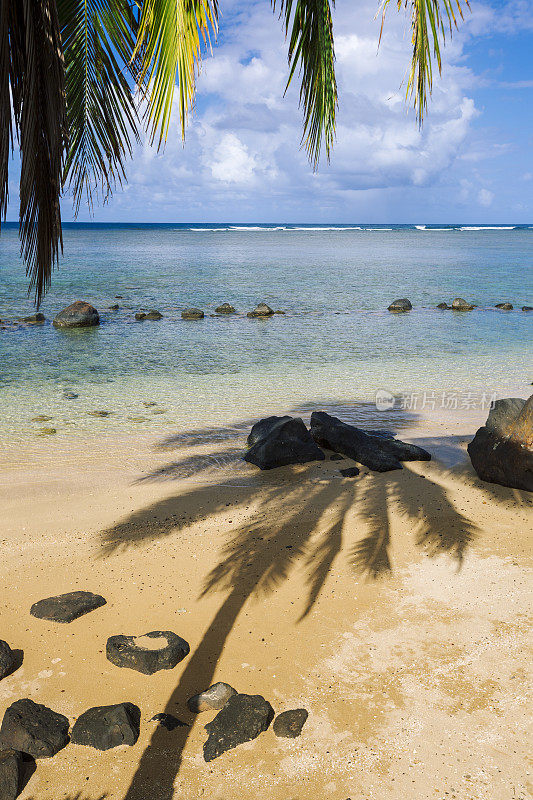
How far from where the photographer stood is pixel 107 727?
11.7 feet

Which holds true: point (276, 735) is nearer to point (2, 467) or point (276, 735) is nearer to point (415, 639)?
point (415, 639)

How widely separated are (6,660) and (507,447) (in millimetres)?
5172

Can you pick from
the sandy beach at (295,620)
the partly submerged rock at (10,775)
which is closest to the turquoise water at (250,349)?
the sandy beach at (295,620)

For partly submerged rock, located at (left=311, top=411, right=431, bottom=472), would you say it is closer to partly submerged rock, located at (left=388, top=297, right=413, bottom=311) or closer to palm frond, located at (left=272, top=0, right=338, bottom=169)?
palm frond, located at (left=272, top=0, right=338, bottom=169)

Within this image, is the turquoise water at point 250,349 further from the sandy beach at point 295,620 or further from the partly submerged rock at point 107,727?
the partly submerged rock at point 107,727

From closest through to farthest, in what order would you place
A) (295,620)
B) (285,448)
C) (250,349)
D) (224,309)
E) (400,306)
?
(295,620) → (285,448) → (250,349) → (224,309) → (400,306)

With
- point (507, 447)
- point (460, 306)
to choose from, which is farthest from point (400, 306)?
point (507, 447)

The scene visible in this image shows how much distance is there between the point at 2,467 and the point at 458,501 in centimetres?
581

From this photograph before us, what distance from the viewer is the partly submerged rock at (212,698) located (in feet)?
12.4

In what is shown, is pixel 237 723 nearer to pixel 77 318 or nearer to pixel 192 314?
pixel 77 318

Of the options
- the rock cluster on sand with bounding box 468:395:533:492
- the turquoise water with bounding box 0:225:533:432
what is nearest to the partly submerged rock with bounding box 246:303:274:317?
the turquoise water with bounding box 0:225:533:432

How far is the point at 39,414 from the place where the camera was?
35.8 ft

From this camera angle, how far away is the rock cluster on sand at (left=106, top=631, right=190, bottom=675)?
4.14m

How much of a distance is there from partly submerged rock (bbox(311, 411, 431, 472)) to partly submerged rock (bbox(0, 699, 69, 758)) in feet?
15.5
